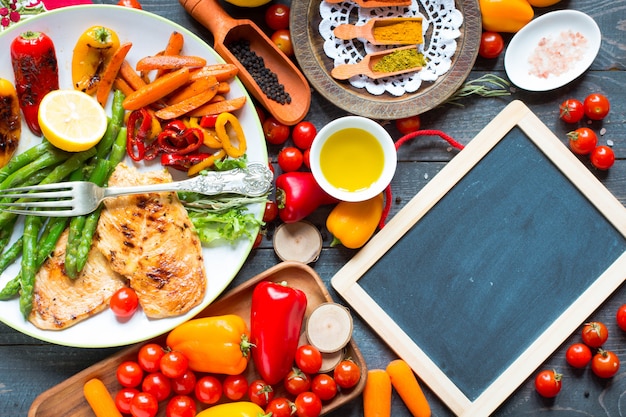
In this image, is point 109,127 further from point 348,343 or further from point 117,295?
point 348,343

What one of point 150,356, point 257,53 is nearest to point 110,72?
point 257,53

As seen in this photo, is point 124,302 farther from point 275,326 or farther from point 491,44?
point 491,44

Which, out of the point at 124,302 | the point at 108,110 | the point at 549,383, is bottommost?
the point at 549,383

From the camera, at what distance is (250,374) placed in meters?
3.23

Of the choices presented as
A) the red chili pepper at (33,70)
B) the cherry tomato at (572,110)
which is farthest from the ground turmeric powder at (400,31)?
the red chili pepper at (33,70)

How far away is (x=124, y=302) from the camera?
295 cm

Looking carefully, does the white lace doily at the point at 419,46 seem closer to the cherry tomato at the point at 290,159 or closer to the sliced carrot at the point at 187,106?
the cherry tomato at the point at 290,159

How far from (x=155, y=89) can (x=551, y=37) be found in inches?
82.1

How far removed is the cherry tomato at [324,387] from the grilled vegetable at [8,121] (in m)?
1.82

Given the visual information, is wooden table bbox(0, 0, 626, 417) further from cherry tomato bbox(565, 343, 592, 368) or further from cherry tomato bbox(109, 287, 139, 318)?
cherry tomato bbox(109, 287, 139, 318)

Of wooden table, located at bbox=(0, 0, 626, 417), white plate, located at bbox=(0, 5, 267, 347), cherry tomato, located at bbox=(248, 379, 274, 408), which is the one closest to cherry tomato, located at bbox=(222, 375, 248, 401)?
cherry tomato, located at bbox=(248, 379, 274, 408)

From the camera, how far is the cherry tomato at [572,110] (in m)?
3.30

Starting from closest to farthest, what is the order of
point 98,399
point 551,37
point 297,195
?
point 98,399 → point 297,195 → point 551,37

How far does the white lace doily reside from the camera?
3266mm
